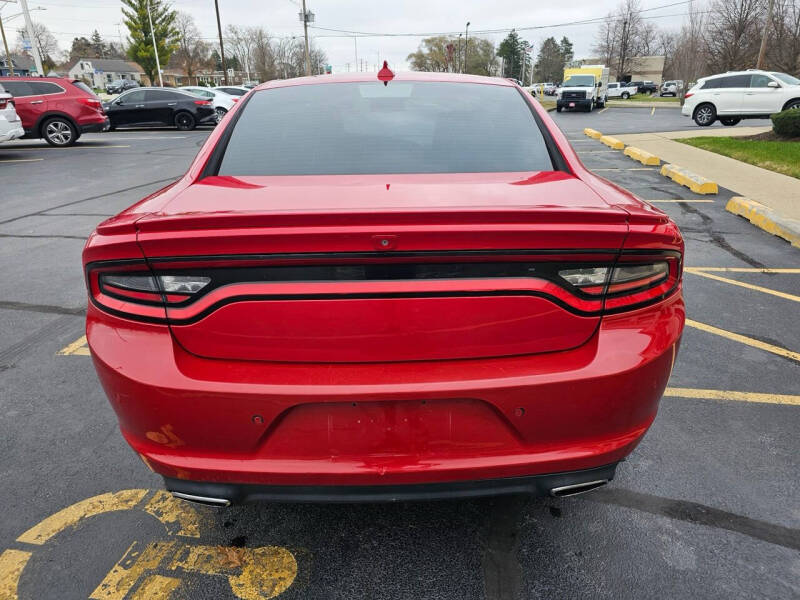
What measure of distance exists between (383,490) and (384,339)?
47 cm

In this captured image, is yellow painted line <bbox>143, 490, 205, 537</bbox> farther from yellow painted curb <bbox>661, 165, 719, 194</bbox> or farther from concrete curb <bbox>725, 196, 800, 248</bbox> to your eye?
yellow painted curb <bbox>661, 165, 719, 194</bbox>

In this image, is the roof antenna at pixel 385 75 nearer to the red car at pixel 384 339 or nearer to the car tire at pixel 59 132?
the red car at pixel 384 339

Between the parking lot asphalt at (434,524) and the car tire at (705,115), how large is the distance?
2042cm

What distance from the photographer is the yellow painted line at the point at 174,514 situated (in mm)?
2219

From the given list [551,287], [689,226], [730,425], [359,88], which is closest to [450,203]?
[551,287]

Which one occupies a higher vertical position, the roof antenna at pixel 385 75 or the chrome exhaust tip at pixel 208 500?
the roof antenna at pixel 385 75

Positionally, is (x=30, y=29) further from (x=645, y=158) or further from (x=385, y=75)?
(x=385, y=75)

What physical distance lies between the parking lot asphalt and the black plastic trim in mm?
442

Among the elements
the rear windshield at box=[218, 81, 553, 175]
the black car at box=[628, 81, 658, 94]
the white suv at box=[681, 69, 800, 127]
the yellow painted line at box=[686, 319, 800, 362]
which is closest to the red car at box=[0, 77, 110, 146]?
the rear windshield at box=[218, 81, 553, 175]

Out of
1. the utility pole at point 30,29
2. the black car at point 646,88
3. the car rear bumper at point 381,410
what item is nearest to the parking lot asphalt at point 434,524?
the car rear bumper at point 381,410

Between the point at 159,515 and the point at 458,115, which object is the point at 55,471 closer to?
the point at 159,515

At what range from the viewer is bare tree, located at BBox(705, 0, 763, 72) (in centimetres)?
4409

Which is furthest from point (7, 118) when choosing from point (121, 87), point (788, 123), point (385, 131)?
point (121, 87)

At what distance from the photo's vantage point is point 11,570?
2.03 metres
